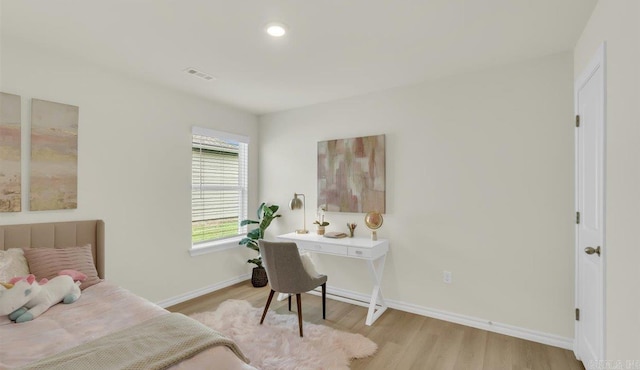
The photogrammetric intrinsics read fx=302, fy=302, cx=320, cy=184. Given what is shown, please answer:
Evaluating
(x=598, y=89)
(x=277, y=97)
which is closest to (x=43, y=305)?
(x=277, y=97)

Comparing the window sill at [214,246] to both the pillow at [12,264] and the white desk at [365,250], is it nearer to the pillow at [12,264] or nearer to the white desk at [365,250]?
the white desk at [365,250]

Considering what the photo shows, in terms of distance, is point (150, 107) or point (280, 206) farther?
point (280, 206)

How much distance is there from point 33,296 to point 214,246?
2.05 meters

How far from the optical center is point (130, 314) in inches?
71.0

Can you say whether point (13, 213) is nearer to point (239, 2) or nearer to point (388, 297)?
point (239, 2)

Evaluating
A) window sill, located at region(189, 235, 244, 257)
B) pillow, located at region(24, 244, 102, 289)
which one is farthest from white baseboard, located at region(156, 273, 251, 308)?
pillow, located at region(24, 244, 102, 289)

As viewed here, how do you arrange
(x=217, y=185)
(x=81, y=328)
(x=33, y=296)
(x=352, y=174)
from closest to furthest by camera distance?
1. (x=81, y=328)
2. (x=33, y=296)
3. (x=352, y=174)
4. (x=217, y=185)

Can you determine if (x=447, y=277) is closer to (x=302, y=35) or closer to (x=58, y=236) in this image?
(x=302, y=35)

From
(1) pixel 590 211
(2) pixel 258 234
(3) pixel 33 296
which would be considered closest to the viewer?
(3) pixel 33 296

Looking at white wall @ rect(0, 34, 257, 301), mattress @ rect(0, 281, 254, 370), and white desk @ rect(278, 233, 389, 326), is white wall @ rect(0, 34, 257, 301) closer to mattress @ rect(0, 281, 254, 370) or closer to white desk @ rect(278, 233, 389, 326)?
mattress @ rect(0, 281, 254, 370)

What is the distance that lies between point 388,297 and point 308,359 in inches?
54.9

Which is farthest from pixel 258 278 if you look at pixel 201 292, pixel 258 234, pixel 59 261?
pixel 59 261

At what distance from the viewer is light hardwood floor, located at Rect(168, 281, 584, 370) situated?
2.28 metres

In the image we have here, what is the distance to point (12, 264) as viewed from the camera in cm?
212
